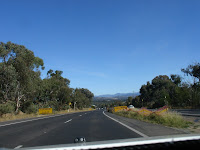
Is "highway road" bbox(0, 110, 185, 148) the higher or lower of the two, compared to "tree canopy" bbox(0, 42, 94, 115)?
lower

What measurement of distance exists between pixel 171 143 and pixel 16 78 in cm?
2627

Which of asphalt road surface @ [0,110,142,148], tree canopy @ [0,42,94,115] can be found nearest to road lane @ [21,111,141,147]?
asphalt road surface @ [0,110,142,148]

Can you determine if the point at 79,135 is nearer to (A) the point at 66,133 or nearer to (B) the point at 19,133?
(A) the point at 66,133

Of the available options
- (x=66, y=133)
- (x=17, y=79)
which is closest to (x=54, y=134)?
(x=66, y=133)

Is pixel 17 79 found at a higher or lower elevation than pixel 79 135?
higher

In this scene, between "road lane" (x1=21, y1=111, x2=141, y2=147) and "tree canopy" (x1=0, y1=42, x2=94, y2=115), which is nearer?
"road lane" (x1=21, y1=111, x2=141, y2=147)

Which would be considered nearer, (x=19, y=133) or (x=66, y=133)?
(x=66, y=133)

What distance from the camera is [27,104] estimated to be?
30.9m

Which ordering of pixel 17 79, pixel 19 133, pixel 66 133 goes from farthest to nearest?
pixel 17 79
pixel 19 133
pixel 66 133

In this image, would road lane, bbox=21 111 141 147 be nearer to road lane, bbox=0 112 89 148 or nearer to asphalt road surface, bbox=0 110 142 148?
asphalt road surface, bbox=0 110 142 148

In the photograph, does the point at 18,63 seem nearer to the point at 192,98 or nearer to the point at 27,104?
the point at 27,104

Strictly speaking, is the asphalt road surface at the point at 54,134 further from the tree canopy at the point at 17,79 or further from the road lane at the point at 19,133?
the tree canopy at the point at 17,79

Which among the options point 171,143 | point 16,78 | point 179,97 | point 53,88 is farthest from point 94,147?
point 179,97

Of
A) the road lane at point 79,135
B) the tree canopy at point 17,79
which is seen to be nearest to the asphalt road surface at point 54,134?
the road lane at point 79,135
